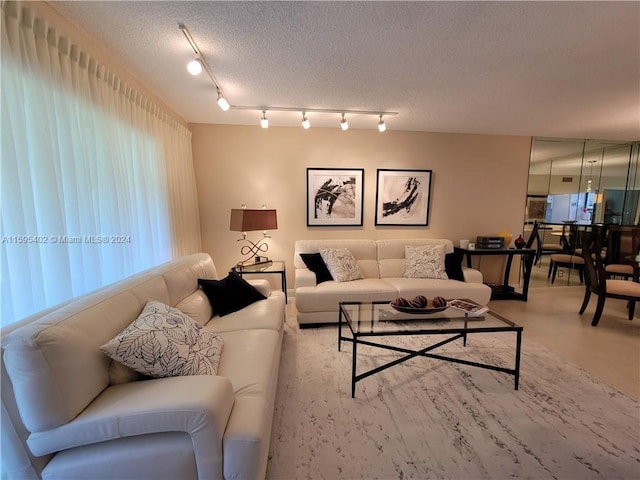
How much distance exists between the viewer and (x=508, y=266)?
3.94 m

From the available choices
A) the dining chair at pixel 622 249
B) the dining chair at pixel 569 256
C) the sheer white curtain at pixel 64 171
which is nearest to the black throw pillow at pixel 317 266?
the sheer white curtain at pixel 64 171

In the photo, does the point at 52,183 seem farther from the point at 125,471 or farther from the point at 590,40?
the point at 590,40

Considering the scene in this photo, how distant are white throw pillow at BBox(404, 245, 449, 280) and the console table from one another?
53 centimetres

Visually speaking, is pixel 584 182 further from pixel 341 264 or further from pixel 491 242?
pixel 341 264

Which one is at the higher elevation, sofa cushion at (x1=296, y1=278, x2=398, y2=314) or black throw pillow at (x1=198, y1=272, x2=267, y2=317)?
black throw pillow at (x1=198, y1=272, x2=267, y2=317)

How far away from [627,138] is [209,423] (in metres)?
6.27

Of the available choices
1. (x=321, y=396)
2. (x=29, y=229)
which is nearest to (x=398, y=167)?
(x=321, y=396)

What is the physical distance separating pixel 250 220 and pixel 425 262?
2249 mm

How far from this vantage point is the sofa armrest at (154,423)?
3.11 ft

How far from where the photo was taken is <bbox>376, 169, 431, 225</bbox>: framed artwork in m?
3.81

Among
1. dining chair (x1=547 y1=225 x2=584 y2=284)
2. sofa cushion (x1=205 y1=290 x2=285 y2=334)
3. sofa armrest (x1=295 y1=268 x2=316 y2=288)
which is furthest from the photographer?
dining chair (x1=547 y1=225 x2=584 y2=284)

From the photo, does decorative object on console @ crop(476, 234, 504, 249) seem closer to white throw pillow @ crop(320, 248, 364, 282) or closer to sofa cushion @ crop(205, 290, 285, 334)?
white throw pillow @ crop(320, 248, 364, 282)

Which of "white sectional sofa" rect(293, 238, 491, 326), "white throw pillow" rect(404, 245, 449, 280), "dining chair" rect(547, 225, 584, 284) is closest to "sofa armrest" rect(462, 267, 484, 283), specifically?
"white sectional sofa" rect(293, 238, 491, 326)

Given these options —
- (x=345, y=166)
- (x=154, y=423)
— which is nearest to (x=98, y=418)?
(x=154, y=423)
